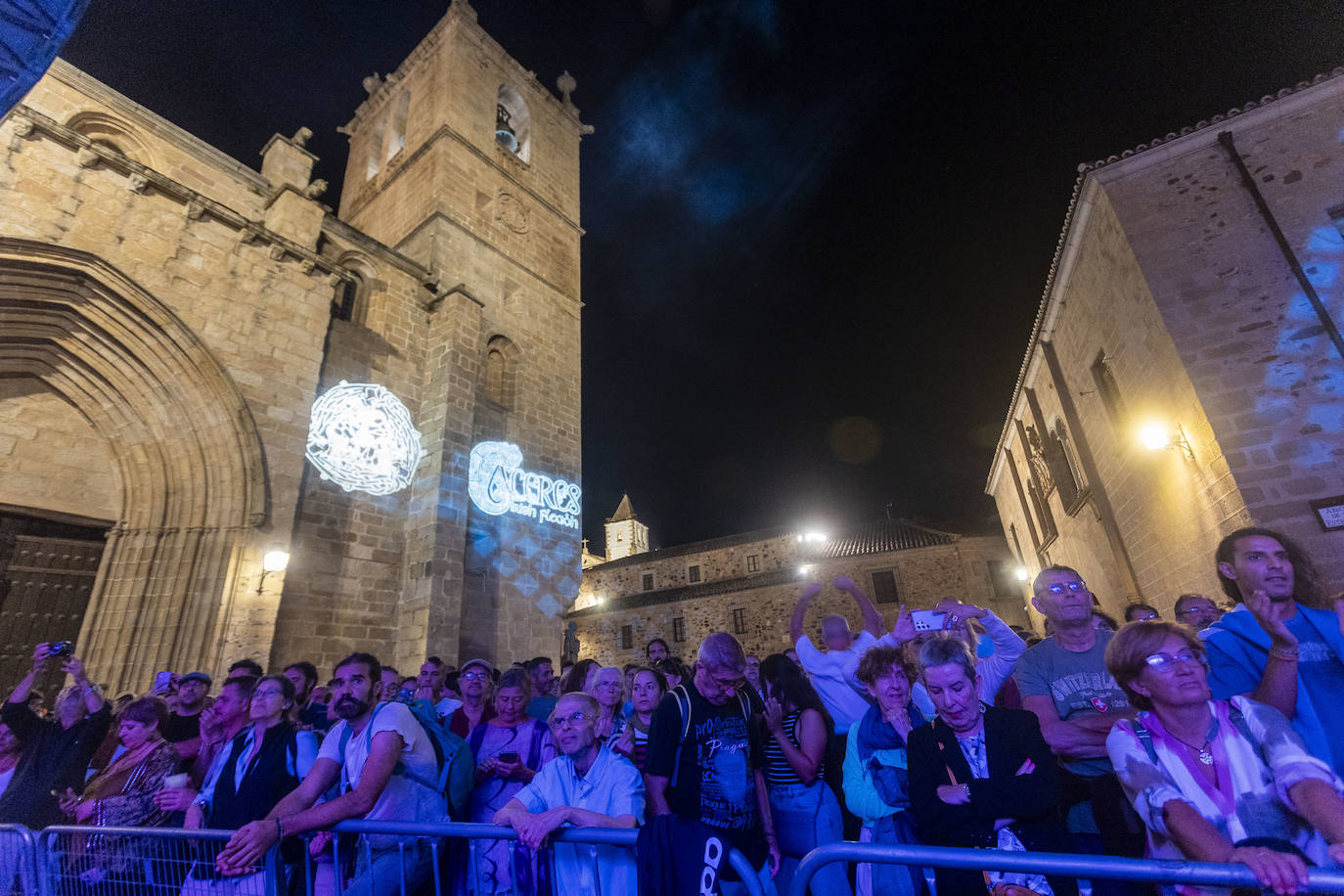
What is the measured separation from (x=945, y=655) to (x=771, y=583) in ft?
85.1

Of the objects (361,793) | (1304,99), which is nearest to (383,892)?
(361,793)

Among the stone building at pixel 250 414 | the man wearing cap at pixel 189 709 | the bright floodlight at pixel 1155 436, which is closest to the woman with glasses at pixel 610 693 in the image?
the man wearing cap at pixel 189 709

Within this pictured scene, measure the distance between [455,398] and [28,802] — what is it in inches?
298

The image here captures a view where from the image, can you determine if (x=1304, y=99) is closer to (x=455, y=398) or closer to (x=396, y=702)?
(x=396, y=702)

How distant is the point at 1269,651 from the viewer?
6.91ft

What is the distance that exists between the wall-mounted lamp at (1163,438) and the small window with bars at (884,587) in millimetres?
18676

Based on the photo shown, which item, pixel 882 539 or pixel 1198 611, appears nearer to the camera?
pixel 1198 611

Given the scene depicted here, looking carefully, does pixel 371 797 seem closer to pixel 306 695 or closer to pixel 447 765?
pixel 447 765

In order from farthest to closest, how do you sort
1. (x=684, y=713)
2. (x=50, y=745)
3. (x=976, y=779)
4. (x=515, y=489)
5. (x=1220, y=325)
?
(x=515, y=489), (x=1220, y=325), (x=50, y=745), (x=684, y=713), (x=976, y=779)

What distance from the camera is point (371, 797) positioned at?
231 cm

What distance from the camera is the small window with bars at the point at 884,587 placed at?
2578 cm

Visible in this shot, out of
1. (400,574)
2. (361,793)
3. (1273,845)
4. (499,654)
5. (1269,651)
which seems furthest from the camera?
(499,654)

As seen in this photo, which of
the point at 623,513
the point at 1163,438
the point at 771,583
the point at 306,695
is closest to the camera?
the point at 306,695

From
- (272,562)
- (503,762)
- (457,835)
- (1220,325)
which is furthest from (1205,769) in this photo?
(272,562)
